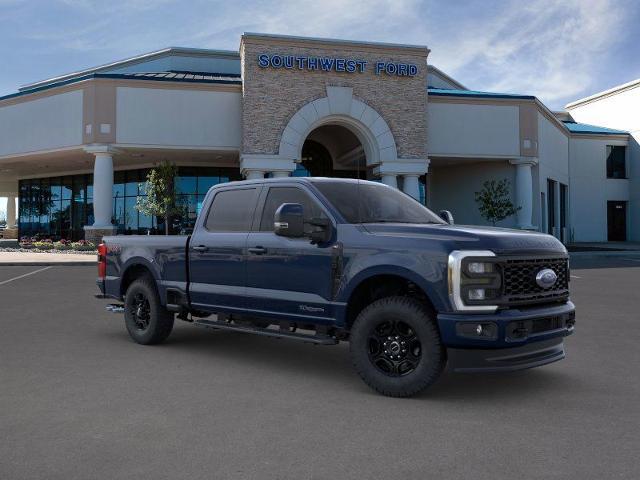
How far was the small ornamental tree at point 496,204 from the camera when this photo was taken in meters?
31.9

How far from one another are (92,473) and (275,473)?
44.2 inches

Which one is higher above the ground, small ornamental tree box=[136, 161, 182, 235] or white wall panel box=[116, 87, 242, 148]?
white wall panel box=[116, 87, 242, 148]

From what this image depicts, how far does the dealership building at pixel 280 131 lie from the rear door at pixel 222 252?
21800 millimetres

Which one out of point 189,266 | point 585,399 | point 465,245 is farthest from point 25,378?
point 585,399

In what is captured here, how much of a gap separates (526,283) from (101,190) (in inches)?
1116

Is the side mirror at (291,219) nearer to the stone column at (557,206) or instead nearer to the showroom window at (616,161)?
the stone column at (557,206)

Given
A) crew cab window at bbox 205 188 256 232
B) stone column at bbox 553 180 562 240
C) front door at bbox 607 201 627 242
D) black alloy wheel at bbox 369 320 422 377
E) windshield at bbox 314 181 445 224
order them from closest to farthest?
1. black alloy wheel at bbox 369 320 422 377
2. windshield at bbox 314 181 445 224
3. crew cab window at bbox 205 188 256 232
4. stone column at bbox 553 180 562 240
5. front door at bbox 607 201 627 242

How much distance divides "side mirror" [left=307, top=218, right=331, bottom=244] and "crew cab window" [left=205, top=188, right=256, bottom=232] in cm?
127

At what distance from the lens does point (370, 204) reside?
22.2 ft

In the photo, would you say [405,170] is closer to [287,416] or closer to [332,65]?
[332,65]

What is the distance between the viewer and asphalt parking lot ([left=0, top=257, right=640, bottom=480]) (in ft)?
12.7

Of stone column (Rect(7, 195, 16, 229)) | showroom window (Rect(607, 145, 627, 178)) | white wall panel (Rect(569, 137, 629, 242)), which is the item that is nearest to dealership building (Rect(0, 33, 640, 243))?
white wall panel (Rect(569, 137, 629, 242))

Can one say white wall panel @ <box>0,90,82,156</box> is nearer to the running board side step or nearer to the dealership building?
the dealership building

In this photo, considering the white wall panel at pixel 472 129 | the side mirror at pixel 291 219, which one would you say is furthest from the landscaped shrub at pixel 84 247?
the side mirror at pixel 291 219
